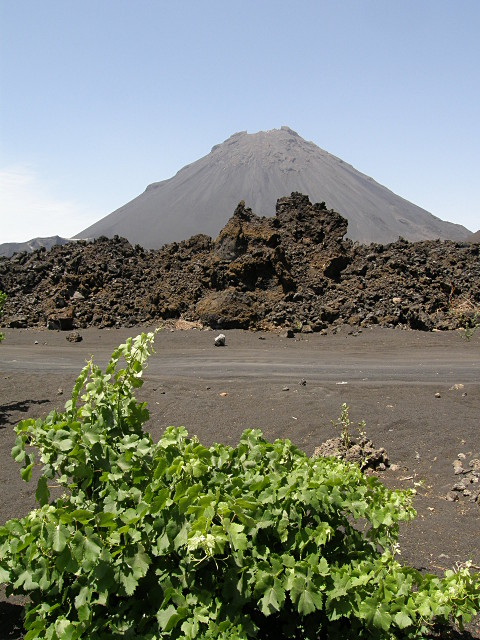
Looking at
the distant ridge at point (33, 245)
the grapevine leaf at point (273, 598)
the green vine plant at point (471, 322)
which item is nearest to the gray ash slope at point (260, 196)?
the distant ridge at point (33, 245)

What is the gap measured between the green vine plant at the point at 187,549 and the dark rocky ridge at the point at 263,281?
14.3 m

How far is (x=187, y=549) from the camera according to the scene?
183 cm

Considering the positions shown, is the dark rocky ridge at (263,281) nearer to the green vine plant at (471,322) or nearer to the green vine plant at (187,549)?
the green vine plant at (471,322)

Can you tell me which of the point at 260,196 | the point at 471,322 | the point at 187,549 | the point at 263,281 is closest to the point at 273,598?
the point at 187,549

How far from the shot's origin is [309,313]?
1773 centimetres

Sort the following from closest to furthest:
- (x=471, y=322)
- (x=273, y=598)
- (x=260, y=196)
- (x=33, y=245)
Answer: (x=273, y=598), (x=471, y=322), (x=33, y=245), (x=260, y=196)

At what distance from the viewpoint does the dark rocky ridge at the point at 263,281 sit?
17.5 meters

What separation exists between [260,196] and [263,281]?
10422 cm

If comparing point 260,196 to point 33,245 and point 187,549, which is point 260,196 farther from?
point 187,549

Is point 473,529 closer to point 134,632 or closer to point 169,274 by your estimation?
point 134,632

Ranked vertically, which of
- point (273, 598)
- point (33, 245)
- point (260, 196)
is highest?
point (260, 196)

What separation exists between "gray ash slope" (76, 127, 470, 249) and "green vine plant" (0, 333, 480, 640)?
8967 centimetres

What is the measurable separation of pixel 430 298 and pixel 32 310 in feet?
48.8

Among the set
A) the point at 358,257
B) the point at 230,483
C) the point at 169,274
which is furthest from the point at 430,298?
the point at 230,483
